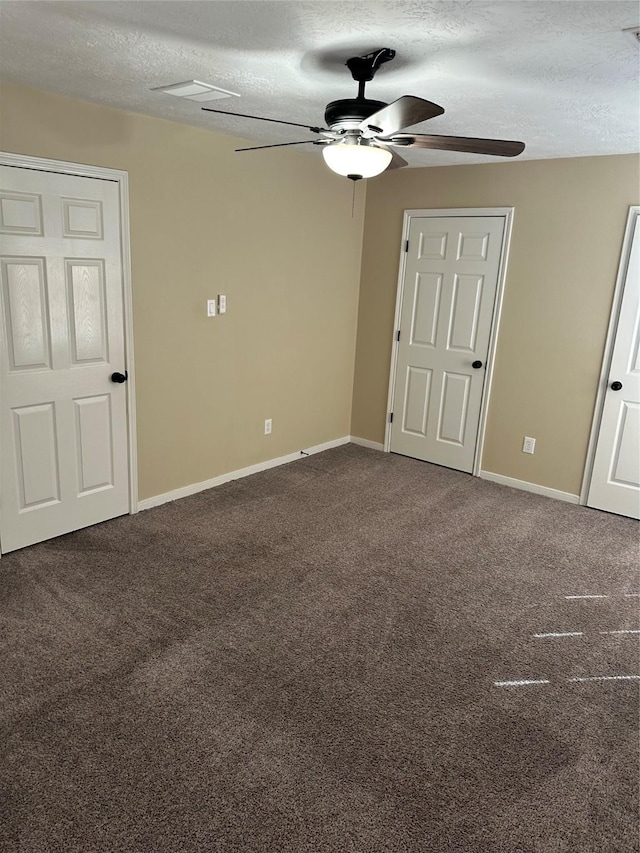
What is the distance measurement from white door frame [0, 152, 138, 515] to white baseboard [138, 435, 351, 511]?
0.56 feet

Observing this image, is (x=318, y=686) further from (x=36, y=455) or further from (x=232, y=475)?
(x=232, y=475)

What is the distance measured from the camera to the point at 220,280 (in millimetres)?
4227

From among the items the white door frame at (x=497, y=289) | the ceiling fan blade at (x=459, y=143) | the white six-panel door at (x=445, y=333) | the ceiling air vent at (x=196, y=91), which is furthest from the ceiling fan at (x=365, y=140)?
the white six-panel door at (x=445, y=333)

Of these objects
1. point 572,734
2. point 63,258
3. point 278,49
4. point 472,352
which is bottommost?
point 572,734

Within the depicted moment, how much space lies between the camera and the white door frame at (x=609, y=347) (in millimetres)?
4051

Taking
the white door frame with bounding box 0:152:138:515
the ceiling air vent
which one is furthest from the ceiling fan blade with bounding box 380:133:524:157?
the white door frame with bounding box 0:152:138:515

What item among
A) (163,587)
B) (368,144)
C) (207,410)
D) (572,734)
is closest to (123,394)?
(207,410)

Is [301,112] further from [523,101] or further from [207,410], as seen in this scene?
[207,410]

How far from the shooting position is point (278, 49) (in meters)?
2.28

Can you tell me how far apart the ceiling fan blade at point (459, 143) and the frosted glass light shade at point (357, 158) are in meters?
0.08

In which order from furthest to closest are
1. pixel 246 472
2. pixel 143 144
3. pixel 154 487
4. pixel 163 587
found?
pixel 246 472
pixel 154 487
pixel 143 144
pixel 163 587

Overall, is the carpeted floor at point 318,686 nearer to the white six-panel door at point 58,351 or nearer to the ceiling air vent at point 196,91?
the white six-panel door at point 58,351

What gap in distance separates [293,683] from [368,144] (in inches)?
87.0

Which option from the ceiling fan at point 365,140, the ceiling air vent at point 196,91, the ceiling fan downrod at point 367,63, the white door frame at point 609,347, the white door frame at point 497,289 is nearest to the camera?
the ceiling fan downrod at point 367,63
